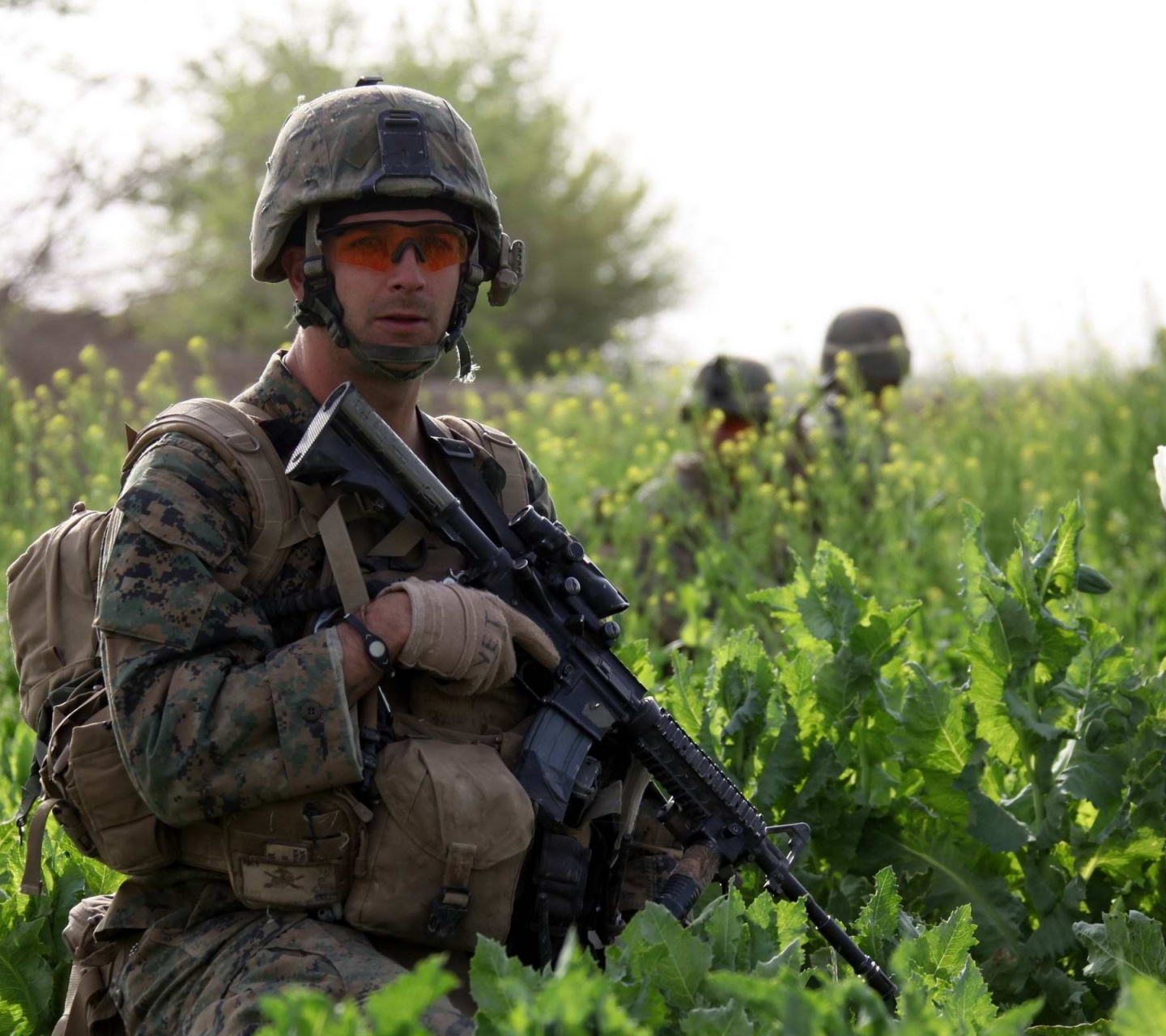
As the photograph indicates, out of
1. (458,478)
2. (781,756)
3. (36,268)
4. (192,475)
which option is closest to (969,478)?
(781,756)

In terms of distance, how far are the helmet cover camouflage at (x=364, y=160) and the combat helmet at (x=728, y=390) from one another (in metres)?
4.37

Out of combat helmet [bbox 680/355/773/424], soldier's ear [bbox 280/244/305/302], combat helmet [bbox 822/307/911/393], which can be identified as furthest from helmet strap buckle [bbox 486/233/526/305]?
combat helmet [bbox 822/307/911/393]

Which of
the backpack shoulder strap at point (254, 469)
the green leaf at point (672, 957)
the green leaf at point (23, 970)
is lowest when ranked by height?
the green leaf at point (23, 970)

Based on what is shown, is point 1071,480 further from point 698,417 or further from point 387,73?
point 387,73

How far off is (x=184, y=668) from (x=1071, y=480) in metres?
7.90

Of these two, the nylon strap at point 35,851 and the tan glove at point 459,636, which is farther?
the nylon strap at point 35,851

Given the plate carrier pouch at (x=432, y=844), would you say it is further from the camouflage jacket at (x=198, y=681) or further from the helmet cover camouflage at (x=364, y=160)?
the helmet cover camouflage at (x=364, y=160)

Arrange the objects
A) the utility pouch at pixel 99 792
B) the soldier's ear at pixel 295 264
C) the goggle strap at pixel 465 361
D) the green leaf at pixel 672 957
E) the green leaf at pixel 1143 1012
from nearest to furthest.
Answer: the green leaf at pixel 1143 1012, the green leaf at pixel 672 957, the utility pouch at pixel 99 792, the soldier's ear at pixel 295 264, the goggle strap at pixel 465 361

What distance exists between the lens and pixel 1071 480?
9555 mm

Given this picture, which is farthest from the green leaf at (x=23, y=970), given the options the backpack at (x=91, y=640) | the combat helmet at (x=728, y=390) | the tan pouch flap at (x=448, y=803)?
the combat helmet at (x=728, y=390)

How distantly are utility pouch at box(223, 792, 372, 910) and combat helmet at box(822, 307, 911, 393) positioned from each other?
5918mm

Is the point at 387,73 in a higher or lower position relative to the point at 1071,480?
higher

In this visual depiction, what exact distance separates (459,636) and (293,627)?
13.5 inches

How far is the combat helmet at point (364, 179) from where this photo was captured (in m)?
2.96
